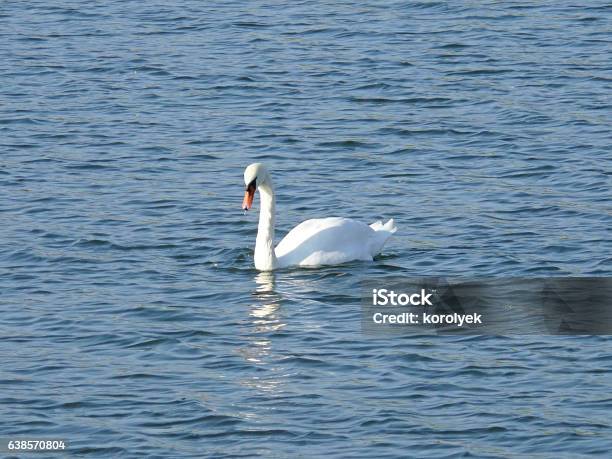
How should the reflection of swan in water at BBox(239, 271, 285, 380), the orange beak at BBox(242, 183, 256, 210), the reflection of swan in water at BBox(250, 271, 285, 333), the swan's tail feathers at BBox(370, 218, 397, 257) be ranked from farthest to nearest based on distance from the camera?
1. the swan's tail feathers at BBox(370, 218, 397, 257)
2. the orange beak at BBox(242, 183, 256, 210)
3. the reflection of swan in water at BBox(250, 271, 285, 333)
4. the reflection of swan in water at BBox(239, 271, 285, 380)

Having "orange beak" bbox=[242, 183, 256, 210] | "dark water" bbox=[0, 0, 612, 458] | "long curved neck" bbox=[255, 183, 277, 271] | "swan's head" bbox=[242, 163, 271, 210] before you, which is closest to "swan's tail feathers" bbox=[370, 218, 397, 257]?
"dark water" bbox=[0, 0, 612, 458]

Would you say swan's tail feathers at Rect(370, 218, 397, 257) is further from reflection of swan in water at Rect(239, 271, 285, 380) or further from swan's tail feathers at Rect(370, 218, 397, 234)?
reflection of swan in water at Rect(239, 271, 285, 380)

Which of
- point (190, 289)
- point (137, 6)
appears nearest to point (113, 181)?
point (190, 289)

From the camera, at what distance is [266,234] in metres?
19.1

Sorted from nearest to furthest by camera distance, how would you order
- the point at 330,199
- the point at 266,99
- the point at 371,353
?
1. the point at 371,353
2. the point at 330,199
3. the point at 266,99

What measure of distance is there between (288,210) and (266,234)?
7.78 ft

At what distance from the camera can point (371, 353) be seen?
15.8 meters

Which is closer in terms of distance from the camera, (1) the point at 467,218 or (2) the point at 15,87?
(1) the point at 467,218

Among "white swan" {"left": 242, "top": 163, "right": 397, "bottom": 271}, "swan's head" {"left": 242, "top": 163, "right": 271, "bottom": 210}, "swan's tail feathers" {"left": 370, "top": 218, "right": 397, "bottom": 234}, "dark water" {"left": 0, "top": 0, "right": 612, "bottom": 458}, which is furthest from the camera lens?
"swan's tail feathers" {"left": 370, "top": 218, "right": 397, "bottom": 234}

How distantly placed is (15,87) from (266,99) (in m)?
4.34

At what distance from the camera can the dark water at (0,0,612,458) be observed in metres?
14.2

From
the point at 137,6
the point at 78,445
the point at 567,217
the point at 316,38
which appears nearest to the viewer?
the point at 78,445

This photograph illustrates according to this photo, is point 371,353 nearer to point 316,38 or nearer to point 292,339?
point 292,339

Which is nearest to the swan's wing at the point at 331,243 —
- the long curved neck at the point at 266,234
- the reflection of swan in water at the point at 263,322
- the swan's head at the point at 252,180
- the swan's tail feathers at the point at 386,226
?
the swan's tail feathers at the point at 386,226
